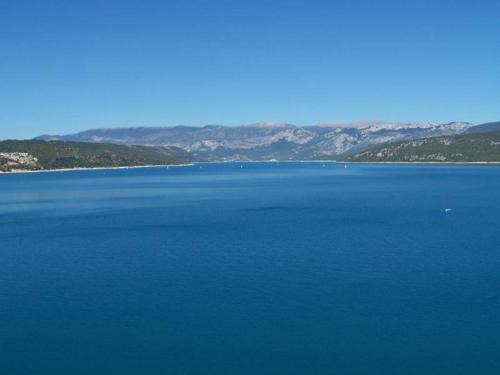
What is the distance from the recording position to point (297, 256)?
222 ft

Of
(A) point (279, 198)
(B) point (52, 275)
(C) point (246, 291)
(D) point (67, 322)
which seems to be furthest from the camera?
(A) point (279, 198)

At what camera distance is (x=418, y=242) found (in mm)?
76688

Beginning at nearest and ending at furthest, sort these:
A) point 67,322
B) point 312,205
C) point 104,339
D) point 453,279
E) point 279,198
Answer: point 104,339 → point 67,322 → point 453,279 → point 312,205 → point 279,198

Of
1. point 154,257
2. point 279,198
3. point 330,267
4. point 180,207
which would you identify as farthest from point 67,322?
point 279,198

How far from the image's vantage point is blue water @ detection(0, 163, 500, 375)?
36844 millimetres

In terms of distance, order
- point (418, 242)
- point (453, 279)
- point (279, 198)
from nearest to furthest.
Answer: point (453, 279) < point (418, 242) < point (279, 198)

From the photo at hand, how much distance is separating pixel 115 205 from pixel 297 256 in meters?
76.9

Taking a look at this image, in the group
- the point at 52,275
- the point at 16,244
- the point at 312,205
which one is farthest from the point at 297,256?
the point at 312,205

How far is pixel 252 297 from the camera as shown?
163 feet

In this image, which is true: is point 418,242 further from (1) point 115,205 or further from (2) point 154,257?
(1) point 115,205

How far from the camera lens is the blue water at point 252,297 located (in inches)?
1451

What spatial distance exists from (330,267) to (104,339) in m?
28.7

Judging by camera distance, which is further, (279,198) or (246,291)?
(279,198)

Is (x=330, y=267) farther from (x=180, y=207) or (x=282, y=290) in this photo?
(x=180, y=207)
